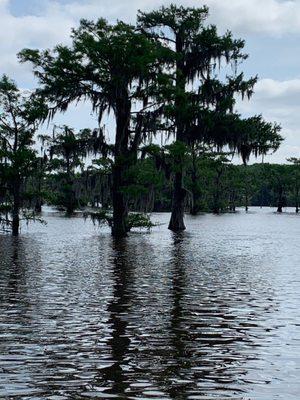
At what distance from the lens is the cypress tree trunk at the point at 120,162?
35537 mm

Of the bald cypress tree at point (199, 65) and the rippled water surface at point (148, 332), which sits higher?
the bald cypress tree at point (199, 65)

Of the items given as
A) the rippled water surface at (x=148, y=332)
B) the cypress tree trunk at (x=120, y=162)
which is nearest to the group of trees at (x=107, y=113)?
the cypress tree trunk at (x=120, y=162)

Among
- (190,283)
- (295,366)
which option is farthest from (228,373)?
(190,283)

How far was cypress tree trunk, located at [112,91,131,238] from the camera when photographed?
35537 millimetres

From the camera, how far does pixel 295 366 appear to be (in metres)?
7.71

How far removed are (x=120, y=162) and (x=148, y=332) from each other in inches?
1025

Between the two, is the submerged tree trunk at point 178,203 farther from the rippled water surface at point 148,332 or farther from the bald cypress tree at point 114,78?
the rippled water surface at point 148,332

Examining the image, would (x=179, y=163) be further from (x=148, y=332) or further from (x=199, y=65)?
(x=148, y=332)

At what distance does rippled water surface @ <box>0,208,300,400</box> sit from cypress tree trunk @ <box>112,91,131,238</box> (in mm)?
15940

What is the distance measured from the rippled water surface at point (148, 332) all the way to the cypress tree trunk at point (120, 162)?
15940mm

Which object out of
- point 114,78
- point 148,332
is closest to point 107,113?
point 114,78

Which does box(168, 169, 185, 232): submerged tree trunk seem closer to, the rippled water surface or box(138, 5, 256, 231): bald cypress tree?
box(138, 5, 256, 231): bald cypress tree

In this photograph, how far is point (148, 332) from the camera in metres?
9.76

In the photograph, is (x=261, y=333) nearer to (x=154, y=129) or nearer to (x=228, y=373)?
(x=228, y=373)
